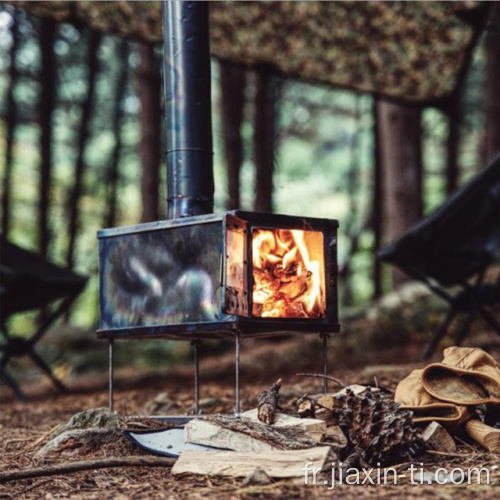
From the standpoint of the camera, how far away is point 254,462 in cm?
262

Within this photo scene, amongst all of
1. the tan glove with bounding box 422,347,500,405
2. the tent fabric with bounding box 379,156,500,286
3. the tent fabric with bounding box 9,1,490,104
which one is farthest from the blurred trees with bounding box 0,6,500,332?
the tan glove with bounding box 422,347,500,405

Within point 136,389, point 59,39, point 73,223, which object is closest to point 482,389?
point 136,389

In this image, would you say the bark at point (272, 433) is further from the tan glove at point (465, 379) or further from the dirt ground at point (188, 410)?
the tan glove at point (465, 379)

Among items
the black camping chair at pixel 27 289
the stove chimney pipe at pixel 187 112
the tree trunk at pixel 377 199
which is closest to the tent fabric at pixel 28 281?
the black camping chair at pixel 27 289

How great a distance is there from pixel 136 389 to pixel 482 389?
3351 mm

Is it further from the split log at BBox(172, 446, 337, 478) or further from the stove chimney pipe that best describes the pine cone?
the stove chimney pipe

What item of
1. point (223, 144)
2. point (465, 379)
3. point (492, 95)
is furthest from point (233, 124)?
point (465, 379)

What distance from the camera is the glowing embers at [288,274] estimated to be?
350cm

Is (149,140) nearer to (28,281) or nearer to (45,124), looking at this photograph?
(45,124)

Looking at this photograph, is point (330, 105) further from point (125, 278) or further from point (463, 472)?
point (463, 472)

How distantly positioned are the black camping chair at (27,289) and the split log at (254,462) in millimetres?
3575

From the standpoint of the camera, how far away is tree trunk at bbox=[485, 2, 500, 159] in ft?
30.9

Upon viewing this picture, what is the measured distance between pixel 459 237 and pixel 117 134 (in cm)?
1114

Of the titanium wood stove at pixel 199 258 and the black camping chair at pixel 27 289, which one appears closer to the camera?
the titanium wood stove at pixel 199 258
